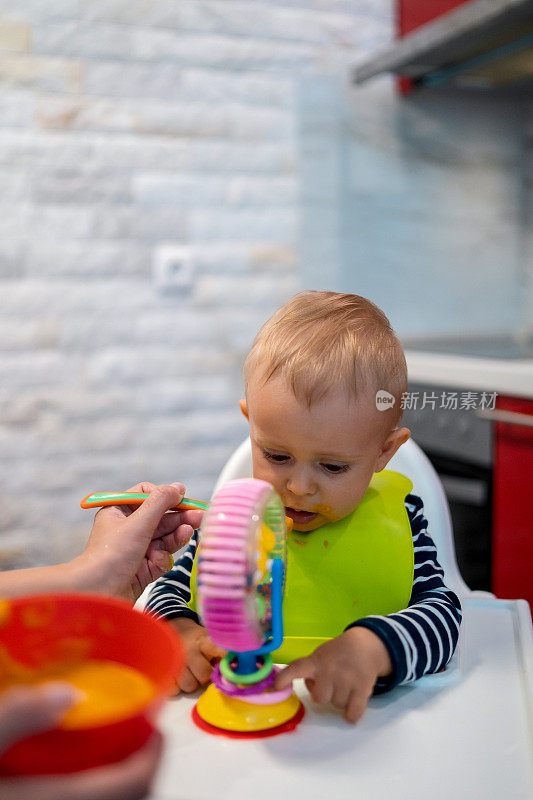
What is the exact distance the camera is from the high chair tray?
0.56m

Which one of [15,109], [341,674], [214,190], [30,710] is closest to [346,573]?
[341,674]

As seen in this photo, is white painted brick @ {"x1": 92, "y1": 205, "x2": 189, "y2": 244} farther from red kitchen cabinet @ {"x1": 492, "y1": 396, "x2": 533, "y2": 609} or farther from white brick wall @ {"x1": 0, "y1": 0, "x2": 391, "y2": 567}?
red kitchen cabinet @ {"x1": 492, "y1": 396, "x2": 533, "y2": 609}

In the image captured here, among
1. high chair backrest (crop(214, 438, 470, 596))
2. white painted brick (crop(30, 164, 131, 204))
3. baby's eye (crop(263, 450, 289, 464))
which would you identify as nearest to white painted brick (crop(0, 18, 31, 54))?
white painted brick (crop(30, 164, 131, 204))

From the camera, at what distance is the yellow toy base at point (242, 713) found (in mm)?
633

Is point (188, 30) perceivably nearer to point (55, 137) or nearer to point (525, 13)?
point (55, 137)

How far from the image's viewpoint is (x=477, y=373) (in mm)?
1839

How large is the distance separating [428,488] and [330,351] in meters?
0.44

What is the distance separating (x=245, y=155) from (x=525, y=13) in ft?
2.84

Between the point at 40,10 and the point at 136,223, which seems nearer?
the point at 40,10

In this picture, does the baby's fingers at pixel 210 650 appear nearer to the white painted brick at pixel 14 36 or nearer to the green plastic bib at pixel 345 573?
the green plastic bib at pixel 345 573

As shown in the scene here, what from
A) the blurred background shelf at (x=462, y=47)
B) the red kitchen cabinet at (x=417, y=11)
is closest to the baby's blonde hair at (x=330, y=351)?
the blurred background shelf at (x=462, y=47)

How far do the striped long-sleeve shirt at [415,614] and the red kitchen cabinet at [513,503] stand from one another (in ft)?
2.81

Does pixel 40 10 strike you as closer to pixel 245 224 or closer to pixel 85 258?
pixel 85 258

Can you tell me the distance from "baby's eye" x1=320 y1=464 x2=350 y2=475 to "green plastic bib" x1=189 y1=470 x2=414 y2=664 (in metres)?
0.08
